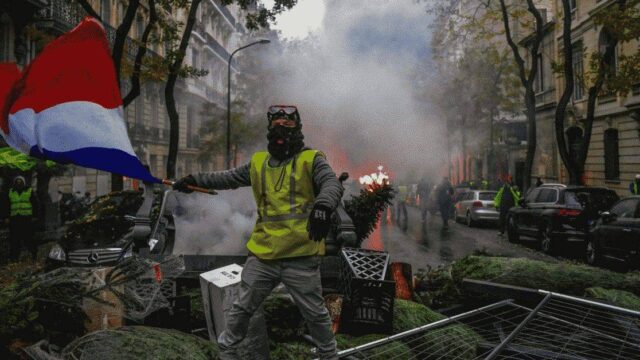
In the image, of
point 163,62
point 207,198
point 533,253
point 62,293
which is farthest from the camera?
point 163,62

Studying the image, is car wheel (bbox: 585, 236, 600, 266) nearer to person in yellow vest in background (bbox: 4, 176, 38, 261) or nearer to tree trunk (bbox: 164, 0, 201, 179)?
tree trunk (bbox: 164, 0, 201, 179)

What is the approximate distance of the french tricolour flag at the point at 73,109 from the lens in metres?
3.91

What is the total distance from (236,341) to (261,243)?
1.93 feet

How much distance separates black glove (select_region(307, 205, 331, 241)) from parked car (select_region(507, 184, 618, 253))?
10047 millimetres

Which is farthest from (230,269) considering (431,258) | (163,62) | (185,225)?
(163,62)

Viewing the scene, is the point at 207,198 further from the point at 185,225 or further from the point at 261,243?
the point at 261,243

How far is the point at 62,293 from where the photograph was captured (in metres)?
3.02

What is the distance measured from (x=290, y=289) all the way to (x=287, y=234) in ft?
1.12

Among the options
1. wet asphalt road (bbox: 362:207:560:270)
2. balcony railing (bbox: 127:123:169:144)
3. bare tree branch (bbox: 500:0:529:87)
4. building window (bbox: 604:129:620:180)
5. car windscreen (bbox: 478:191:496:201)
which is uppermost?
bare tree branch (bbox: 500:0:529:87)

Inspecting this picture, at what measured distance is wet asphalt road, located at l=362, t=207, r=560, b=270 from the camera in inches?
455

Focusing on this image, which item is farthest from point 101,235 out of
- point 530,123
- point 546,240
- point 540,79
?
point 540,79

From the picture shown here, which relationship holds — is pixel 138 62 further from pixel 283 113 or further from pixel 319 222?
pixel 319 222

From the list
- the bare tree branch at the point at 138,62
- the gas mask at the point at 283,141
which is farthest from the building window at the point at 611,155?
the gas mask at the point at 283,141

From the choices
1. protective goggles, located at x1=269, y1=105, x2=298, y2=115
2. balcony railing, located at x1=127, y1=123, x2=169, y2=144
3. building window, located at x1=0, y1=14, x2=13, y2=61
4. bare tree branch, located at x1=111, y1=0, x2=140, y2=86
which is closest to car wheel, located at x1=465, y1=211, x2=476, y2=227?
bare tree branch, located at x1=111, y1=0, x2=140, y2=86
